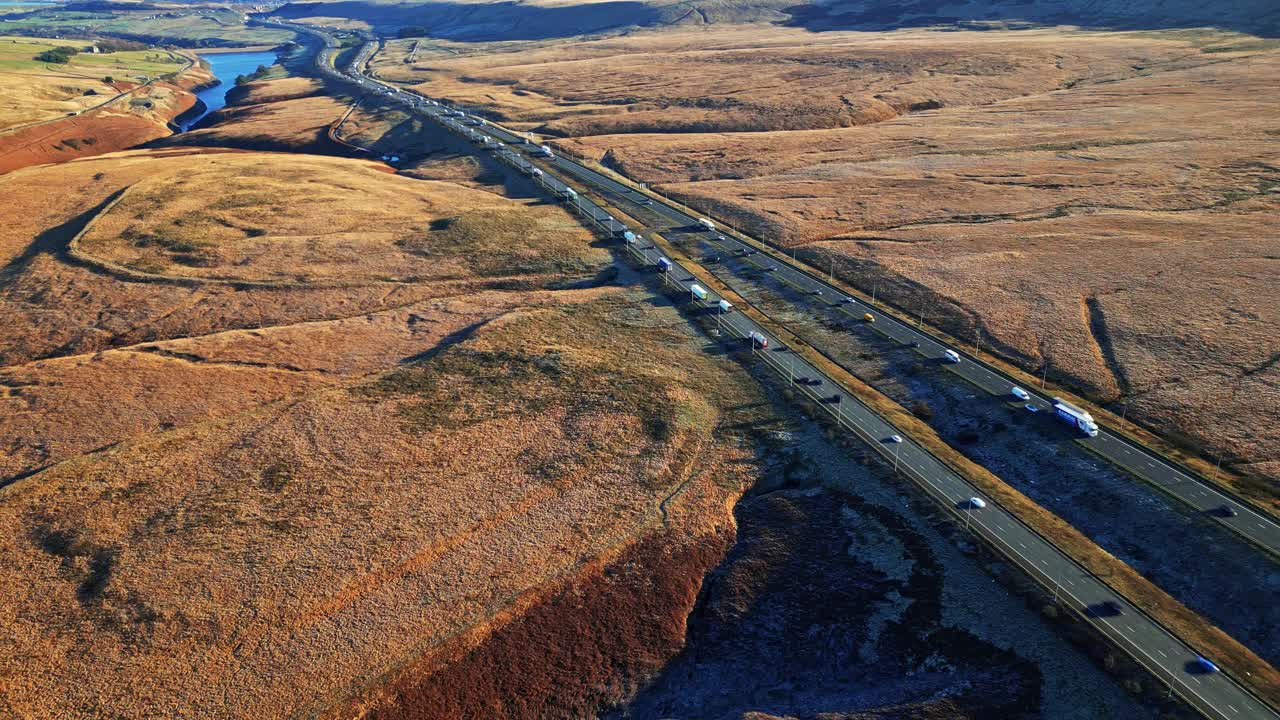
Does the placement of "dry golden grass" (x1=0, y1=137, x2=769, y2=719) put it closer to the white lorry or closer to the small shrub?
the small shrub

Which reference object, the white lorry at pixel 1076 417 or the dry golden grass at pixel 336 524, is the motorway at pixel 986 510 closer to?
the white lorry at pixel 1076 417

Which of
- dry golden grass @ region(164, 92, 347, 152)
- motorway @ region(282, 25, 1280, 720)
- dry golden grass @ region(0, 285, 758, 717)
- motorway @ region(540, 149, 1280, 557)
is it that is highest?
dry golden grass @ region(164, 92, 347, 152)

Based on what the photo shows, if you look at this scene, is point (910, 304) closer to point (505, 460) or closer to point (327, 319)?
point (505, 460)

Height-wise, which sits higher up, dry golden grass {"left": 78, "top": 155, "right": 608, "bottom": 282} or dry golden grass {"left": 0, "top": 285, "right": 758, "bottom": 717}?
dry golden grass {"left": 78, "top": 155, "right": 608, "bottom": 282}

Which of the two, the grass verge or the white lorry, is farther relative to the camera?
the white lorry

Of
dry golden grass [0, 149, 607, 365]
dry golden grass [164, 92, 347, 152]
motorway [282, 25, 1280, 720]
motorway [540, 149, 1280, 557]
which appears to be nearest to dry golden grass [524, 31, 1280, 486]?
motorway [540, 149, 1280, 557]

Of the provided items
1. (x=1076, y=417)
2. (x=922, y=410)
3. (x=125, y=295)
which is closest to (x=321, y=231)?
(x=125, y=295)

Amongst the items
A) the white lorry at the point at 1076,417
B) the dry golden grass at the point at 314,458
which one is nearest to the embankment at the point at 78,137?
the dry golden grass at the point at 314,458
